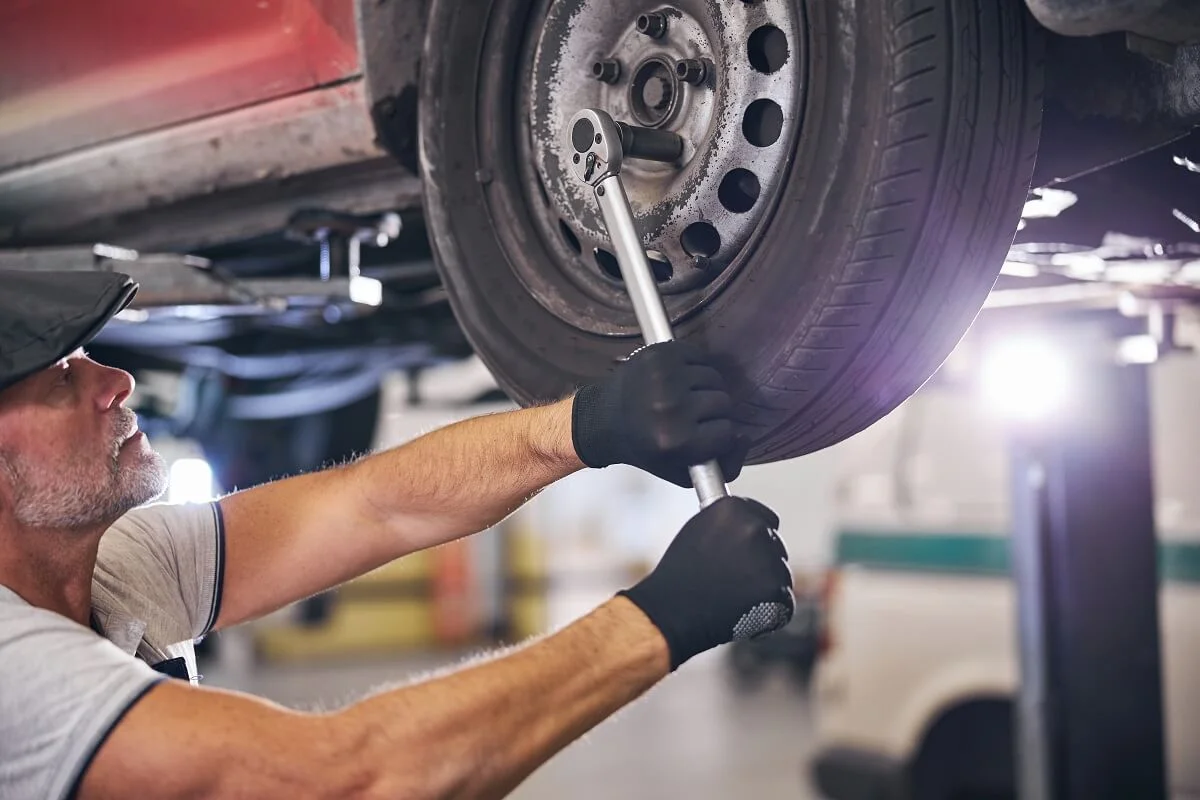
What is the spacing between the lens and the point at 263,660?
9.80 m

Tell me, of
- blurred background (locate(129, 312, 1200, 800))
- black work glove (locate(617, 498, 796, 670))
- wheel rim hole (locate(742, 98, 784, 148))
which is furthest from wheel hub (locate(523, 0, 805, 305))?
blurred background (locate(129, 312, 1200, 800))

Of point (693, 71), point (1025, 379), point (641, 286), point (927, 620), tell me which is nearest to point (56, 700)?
point (641, 286)

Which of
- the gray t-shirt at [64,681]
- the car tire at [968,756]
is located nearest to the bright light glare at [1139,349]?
the car tire at [968,756]

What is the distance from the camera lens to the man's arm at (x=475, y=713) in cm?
117

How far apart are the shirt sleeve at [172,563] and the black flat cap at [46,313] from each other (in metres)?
0.45

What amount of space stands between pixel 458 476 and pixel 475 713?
1.70 feet

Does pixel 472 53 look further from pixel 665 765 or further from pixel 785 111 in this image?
pixel 665 765

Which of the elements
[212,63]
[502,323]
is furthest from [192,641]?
[212,63]

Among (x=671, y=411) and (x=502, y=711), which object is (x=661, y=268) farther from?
(x=502, y=711)

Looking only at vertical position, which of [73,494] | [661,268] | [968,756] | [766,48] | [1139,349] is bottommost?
[968,756]

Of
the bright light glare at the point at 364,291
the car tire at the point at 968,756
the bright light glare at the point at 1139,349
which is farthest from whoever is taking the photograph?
the car tire at the point at 968,756

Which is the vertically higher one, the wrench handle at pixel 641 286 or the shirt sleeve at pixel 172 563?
the wrench handle at pixel 641 286

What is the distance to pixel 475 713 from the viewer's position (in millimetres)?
1199

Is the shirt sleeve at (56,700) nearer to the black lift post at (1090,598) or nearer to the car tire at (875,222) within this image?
the car tire at (875,222)
